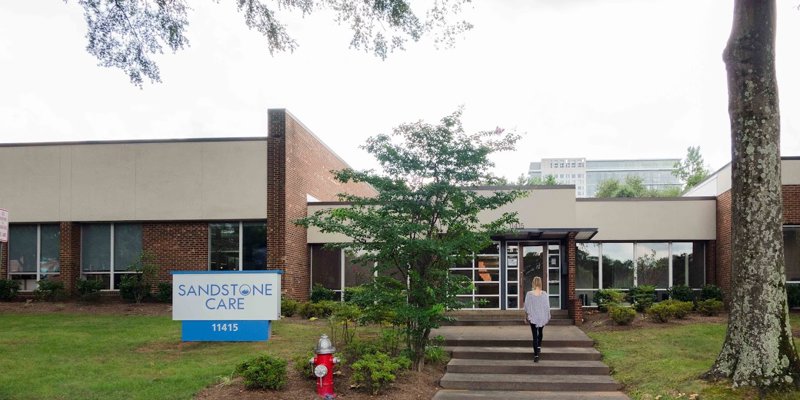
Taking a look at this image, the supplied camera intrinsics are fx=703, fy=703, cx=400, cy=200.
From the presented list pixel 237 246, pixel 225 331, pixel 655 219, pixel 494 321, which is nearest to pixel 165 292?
pixel 237 246

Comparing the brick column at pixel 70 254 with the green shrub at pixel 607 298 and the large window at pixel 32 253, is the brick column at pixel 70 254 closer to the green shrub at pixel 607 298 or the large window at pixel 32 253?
the large window at pixel 32 253

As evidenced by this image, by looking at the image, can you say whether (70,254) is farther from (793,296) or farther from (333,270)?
(793,296)

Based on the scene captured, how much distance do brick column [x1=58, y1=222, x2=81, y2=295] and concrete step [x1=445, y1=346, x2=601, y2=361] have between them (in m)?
13.7

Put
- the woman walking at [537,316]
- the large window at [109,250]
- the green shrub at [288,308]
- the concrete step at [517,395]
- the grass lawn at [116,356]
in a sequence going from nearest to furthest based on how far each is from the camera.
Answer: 1. the grass lawn at [116,356]
2. the concrete step at [517,395]
3. the woman walking at [537,316]
4. the green shrub at [288,308]
5. the large window at [109,250]

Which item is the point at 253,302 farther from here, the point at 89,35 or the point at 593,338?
the point at 593,338

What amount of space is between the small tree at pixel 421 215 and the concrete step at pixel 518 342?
6.68ft

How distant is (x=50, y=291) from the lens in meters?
21.4

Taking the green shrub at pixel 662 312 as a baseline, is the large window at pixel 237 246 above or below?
above

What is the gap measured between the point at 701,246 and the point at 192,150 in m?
16.8

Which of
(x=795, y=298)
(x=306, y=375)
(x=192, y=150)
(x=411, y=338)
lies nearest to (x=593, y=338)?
(x=411, y=338)

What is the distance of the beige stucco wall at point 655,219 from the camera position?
22.9 meters

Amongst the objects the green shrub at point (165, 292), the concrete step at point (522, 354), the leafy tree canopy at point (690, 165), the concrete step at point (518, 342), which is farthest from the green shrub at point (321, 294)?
the leafy tree canopy at point (690, 165)

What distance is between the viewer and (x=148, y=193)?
21.9 m

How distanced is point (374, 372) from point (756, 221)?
579cm
